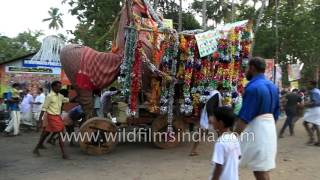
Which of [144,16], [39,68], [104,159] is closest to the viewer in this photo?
[104,159]

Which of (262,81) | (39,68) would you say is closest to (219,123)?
(262,81)

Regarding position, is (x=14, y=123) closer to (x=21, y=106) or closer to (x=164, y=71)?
(x=21, y=106)

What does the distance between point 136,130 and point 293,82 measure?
15323 millimetres

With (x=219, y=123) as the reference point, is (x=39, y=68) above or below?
above

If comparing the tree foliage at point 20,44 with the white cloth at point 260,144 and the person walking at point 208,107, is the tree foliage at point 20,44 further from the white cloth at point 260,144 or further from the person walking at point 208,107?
the white cloth at point 260,144

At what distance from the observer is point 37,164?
27.4ft

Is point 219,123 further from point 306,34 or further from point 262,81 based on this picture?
point 306,34

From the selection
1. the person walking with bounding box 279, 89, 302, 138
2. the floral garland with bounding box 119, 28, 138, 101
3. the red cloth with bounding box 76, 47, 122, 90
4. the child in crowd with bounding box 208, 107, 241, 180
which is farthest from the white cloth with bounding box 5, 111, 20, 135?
the child in crowd with bounding box 208, 107, 241, 180

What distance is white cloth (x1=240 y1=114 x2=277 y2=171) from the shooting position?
4.88 metres

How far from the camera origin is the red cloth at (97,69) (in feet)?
30.2

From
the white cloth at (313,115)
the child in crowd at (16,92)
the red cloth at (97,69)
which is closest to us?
the red cloth at (97,69)

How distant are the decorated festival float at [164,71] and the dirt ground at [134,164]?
483 mm

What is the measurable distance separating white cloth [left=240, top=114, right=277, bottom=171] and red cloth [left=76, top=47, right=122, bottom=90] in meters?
4.83

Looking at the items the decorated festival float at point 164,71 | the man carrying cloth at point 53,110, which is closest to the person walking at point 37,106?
the decorated festival float at point 164,71
